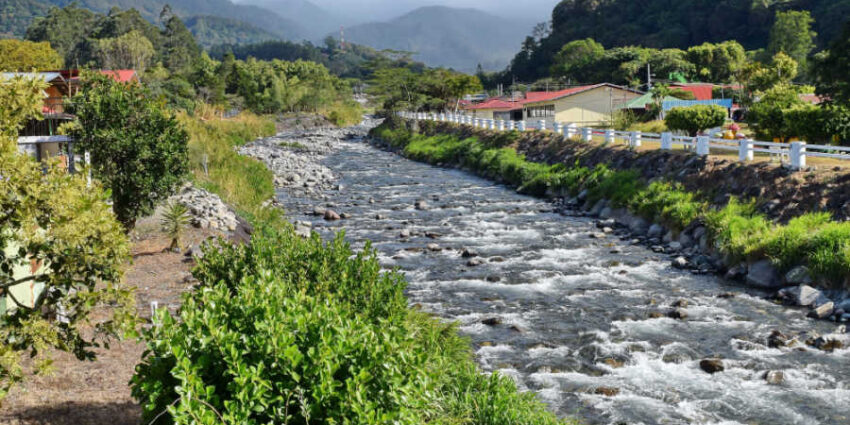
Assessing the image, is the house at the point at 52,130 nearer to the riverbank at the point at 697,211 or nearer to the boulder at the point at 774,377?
the boulder at the point at 774,377

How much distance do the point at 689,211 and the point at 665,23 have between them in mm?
135379

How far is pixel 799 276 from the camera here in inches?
698

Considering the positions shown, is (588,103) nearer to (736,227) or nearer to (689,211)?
(689,211)

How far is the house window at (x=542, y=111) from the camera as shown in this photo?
64875 millimetres

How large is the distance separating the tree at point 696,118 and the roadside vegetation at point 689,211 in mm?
6030

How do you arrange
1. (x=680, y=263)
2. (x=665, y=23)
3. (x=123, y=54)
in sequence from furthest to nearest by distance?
(x=665, y=23) → (x=123, y=54) → (x=680, y=263)

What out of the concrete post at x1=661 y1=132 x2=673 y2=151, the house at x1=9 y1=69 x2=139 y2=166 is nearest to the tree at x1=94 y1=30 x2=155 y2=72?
the house at x1=9 y1=69 x2=139 y2=166

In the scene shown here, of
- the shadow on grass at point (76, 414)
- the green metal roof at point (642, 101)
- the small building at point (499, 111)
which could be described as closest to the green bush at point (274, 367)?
the shadow on grass at point (76, 414)

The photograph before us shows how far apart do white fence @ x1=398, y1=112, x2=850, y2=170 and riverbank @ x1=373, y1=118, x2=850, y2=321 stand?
518 mm

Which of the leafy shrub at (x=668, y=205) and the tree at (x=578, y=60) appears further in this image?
the tree at (x=578, y=60)

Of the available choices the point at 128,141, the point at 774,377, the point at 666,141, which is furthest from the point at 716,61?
the point at 128,141

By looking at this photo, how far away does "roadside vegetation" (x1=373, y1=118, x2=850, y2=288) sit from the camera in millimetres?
17734

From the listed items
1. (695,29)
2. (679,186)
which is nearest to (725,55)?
(695,29)

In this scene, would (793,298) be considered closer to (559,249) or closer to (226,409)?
(559,249)
